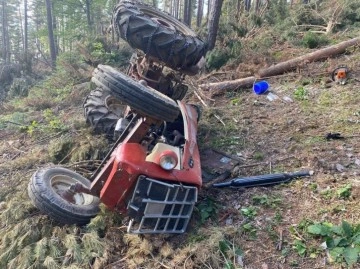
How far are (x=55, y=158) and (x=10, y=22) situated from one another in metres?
45.5

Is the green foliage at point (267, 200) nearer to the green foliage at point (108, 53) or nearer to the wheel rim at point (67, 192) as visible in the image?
the wheel rim at point (67, 192)

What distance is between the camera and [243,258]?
11.2 ft

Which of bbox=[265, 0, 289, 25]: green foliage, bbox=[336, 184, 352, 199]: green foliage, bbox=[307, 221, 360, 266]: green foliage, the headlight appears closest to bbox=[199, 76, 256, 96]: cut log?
bbox=[336, 184, 352, 199]: green foliage

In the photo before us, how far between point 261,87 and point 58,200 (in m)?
4.76

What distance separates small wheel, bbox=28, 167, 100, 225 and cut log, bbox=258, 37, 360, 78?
5.12 m

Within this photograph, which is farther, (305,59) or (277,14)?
(277,14)

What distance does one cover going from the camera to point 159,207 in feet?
11.7

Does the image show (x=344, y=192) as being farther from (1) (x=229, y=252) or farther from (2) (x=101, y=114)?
(2) (x=101, y=114)

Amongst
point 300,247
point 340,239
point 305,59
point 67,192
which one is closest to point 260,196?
point 300,247

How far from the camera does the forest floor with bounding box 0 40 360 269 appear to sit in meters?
3.41

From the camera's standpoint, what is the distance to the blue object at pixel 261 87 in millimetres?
7179

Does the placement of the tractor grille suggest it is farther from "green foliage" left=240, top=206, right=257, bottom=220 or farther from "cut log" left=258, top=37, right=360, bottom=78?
"cut log" left=258, top=37, right=360, bottom=78

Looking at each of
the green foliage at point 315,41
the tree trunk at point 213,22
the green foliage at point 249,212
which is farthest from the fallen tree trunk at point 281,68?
the green foliage at point 249,212

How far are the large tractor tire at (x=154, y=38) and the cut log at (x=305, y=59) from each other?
2.69 metres
